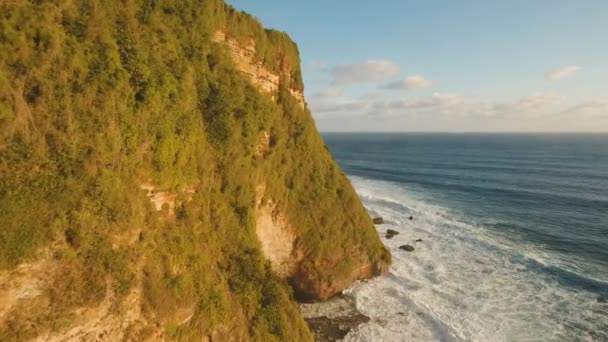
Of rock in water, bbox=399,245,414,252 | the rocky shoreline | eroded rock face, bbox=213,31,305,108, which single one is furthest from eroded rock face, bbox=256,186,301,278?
rock in water, bbox=399,245,414,252

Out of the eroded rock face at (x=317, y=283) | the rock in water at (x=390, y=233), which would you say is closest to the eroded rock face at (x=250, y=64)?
the eroded rock face at (x=317, y=283)

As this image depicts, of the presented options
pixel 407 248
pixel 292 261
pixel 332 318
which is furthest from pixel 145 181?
pixel 407 248

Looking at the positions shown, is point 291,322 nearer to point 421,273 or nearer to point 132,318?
point 132,318

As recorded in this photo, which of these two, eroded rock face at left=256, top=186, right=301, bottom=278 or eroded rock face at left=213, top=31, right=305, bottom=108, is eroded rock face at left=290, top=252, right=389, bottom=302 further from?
eroded rock face at left=213, top=31, right=305, bottom=108

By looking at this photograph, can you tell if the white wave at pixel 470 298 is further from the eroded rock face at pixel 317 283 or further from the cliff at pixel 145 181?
the cliff at pixel 145 181

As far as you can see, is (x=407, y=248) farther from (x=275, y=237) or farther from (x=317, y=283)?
(x=275, y=237)
